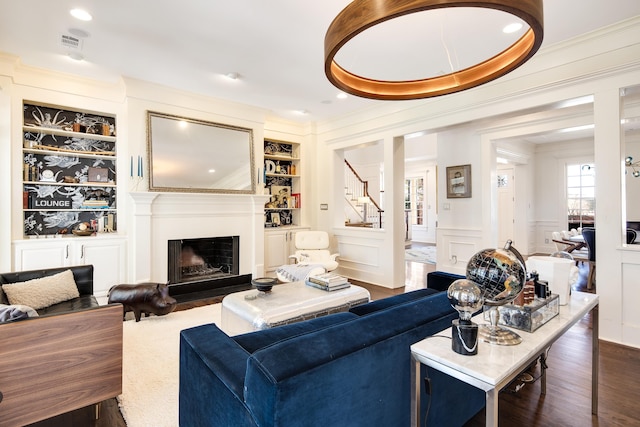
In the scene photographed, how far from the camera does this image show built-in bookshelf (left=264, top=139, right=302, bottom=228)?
6.17 metres

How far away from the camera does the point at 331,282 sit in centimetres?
315

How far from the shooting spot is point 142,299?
11.1 ft

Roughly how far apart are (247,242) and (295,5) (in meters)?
3.68

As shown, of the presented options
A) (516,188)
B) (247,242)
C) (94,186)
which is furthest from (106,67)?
(516,188)

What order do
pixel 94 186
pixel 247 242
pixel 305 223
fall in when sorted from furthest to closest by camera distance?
pixel 305 223 < pixel 247 242 < pixel 94 186

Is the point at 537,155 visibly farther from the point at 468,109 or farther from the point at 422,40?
the point at 422,40

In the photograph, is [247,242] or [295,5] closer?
[295,5]

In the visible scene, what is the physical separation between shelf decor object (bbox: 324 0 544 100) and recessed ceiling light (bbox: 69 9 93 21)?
2.42 metres

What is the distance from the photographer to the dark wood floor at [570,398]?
1.90 meters

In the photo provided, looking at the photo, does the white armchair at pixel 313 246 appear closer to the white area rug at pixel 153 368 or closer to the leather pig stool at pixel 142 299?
the white area rug at pixel 153 368

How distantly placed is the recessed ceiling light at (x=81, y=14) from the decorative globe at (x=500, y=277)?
146 inches

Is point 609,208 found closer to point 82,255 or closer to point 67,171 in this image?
point 82,255

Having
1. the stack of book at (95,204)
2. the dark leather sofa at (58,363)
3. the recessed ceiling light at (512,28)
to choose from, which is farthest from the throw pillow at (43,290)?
the recessed ceiling light at (512,28)

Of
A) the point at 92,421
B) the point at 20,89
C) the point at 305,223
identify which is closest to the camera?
the point at 92,421
